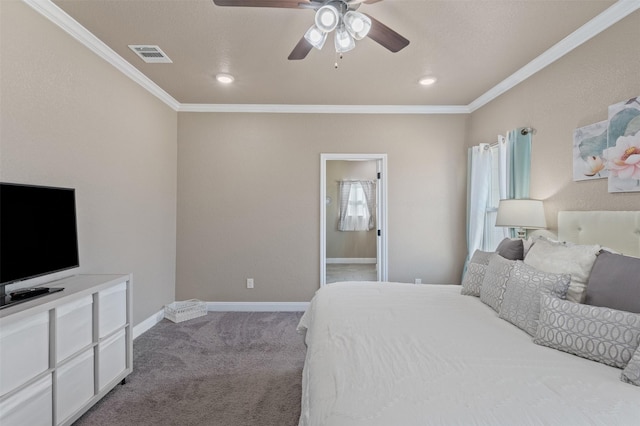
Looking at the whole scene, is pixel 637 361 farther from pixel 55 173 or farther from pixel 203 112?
pixel 203 112

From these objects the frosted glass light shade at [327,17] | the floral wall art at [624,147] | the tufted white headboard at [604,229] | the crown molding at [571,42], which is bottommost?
the tufted white headboard at [604,229]

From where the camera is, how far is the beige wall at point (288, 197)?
385cm

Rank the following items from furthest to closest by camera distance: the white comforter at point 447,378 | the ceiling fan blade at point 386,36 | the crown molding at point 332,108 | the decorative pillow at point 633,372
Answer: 1. the crown molding at point 332,108
2. the ceiling fan blade at point 386,36
3. the decorative pillow at point 633,372
4. the white comforter at point 447,378

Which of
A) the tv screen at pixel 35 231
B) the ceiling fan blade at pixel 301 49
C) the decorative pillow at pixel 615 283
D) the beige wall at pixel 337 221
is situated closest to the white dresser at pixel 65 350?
the tv screen at pixel 35 231

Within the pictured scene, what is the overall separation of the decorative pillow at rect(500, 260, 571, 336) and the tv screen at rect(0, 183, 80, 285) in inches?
111

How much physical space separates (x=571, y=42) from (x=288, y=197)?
10.2 feet

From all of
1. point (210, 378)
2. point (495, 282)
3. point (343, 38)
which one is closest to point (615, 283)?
point (495, 282)

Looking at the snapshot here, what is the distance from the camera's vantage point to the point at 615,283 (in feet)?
4.76

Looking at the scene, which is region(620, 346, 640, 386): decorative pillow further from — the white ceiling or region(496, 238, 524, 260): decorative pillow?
the white ceiling

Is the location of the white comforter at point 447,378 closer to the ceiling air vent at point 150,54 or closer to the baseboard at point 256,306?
the baseboard at point 256,306

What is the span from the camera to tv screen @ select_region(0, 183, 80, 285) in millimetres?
1555

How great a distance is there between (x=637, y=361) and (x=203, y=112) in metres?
4.33

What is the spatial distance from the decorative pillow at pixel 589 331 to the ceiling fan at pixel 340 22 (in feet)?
5.79

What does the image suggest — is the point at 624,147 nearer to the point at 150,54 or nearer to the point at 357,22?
the point at 357,22
